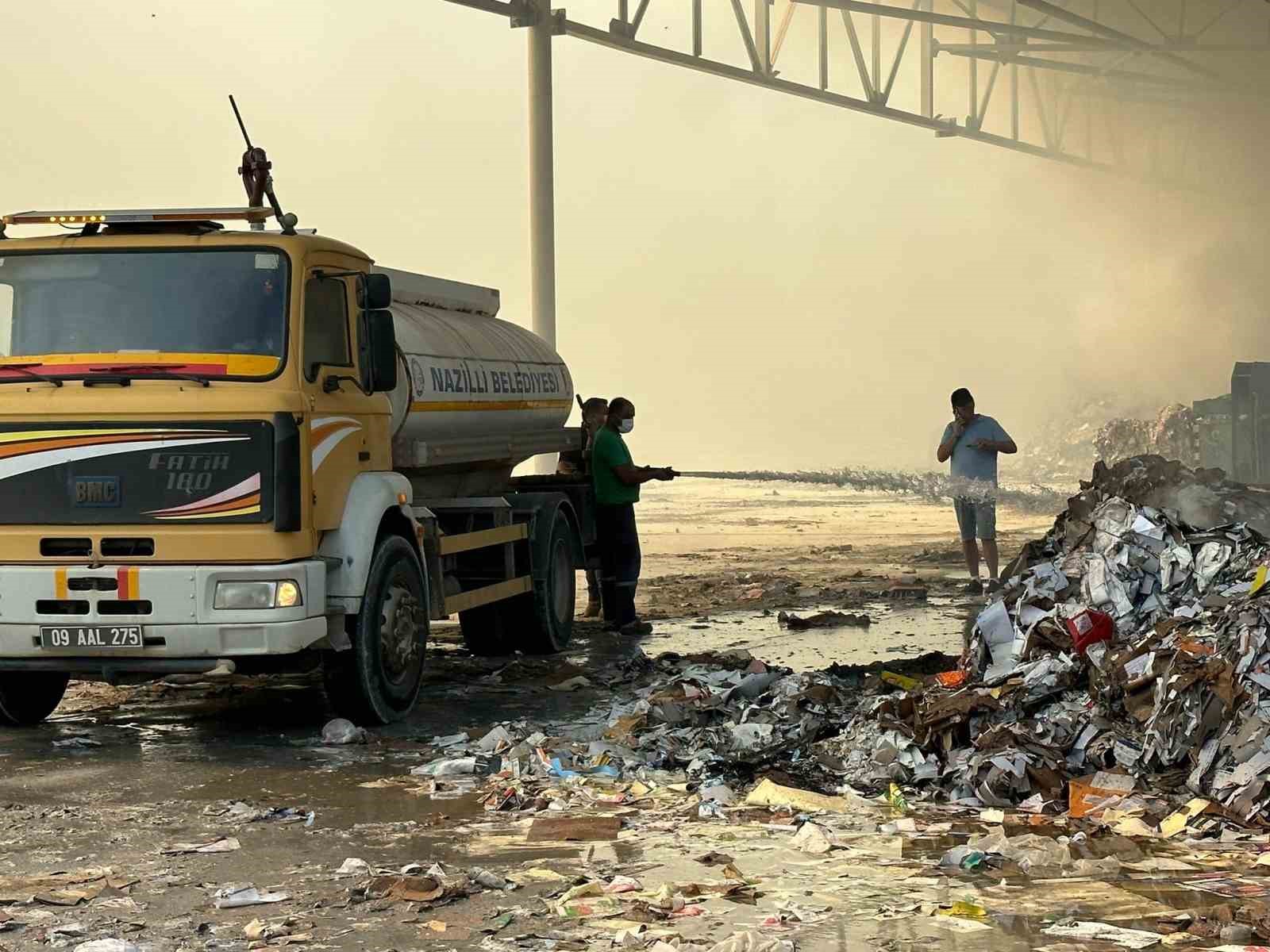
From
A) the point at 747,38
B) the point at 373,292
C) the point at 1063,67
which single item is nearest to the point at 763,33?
the point at 747,38

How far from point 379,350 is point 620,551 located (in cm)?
503

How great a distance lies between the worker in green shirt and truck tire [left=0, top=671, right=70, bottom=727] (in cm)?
514

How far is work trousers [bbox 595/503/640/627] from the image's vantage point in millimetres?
14219

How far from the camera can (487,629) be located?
523 inches

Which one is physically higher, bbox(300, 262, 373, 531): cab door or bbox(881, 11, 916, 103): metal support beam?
bbox(881, 11, 916, 103): metal support beam

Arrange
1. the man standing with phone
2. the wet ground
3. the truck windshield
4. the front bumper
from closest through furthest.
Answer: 1. the wet ground
2. the front bumper
3. the truck windshield
4. the man standing with phone

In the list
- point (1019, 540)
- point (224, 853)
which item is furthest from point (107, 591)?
point (1019, 540)

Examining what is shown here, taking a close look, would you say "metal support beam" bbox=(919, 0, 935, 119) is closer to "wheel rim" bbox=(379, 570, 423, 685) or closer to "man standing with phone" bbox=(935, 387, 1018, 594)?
"man standing with phone" bbox=(935, 387, 1018, 594)

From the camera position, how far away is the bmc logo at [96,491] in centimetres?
874

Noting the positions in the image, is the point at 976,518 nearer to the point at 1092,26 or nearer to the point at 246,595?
the point at 246,595

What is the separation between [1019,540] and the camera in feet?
72.0

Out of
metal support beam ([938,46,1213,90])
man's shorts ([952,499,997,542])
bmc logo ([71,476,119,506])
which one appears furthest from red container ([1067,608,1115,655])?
metal support beam ([938,46,1213,90])

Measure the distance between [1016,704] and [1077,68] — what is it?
28.5 meters

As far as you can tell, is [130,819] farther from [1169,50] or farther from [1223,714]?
[1169,50]
